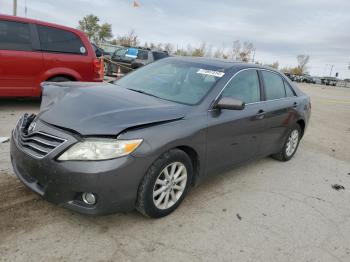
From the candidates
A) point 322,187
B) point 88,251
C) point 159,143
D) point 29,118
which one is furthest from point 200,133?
point 322,187

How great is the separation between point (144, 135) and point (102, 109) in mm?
511

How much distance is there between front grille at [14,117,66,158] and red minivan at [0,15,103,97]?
13.6 ft

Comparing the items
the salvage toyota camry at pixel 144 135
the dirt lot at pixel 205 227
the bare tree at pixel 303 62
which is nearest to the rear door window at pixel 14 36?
the dirt lot at pixel 205 227

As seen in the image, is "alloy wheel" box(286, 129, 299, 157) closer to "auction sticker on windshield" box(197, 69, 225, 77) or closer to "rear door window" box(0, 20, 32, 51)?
"auction sticker on windshield" box(197, 69, 225, 77)

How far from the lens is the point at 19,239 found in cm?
283

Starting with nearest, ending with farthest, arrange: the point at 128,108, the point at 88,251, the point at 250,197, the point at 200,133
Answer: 1. the point at 88,251
2. the point at 128,108
3. the point at 200,133
4. the point at 250,197

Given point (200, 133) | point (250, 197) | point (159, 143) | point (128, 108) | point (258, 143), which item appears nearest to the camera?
point (159, 143)

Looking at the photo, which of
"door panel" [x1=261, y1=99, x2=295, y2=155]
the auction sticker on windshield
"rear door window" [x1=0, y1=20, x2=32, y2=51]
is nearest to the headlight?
the auction sticker on windshield

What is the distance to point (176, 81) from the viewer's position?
13.6 ft

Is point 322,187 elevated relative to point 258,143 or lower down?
lower down

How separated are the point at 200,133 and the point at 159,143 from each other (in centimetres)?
62

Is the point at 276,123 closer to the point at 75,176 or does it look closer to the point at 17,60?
the point at 75,176

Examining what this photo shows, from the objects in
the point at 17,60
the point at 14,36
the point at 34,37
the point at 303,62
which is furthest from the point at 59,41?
the point at 303,62

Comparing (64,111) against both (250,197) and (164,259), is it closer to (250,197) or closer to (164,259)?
(164,259)
